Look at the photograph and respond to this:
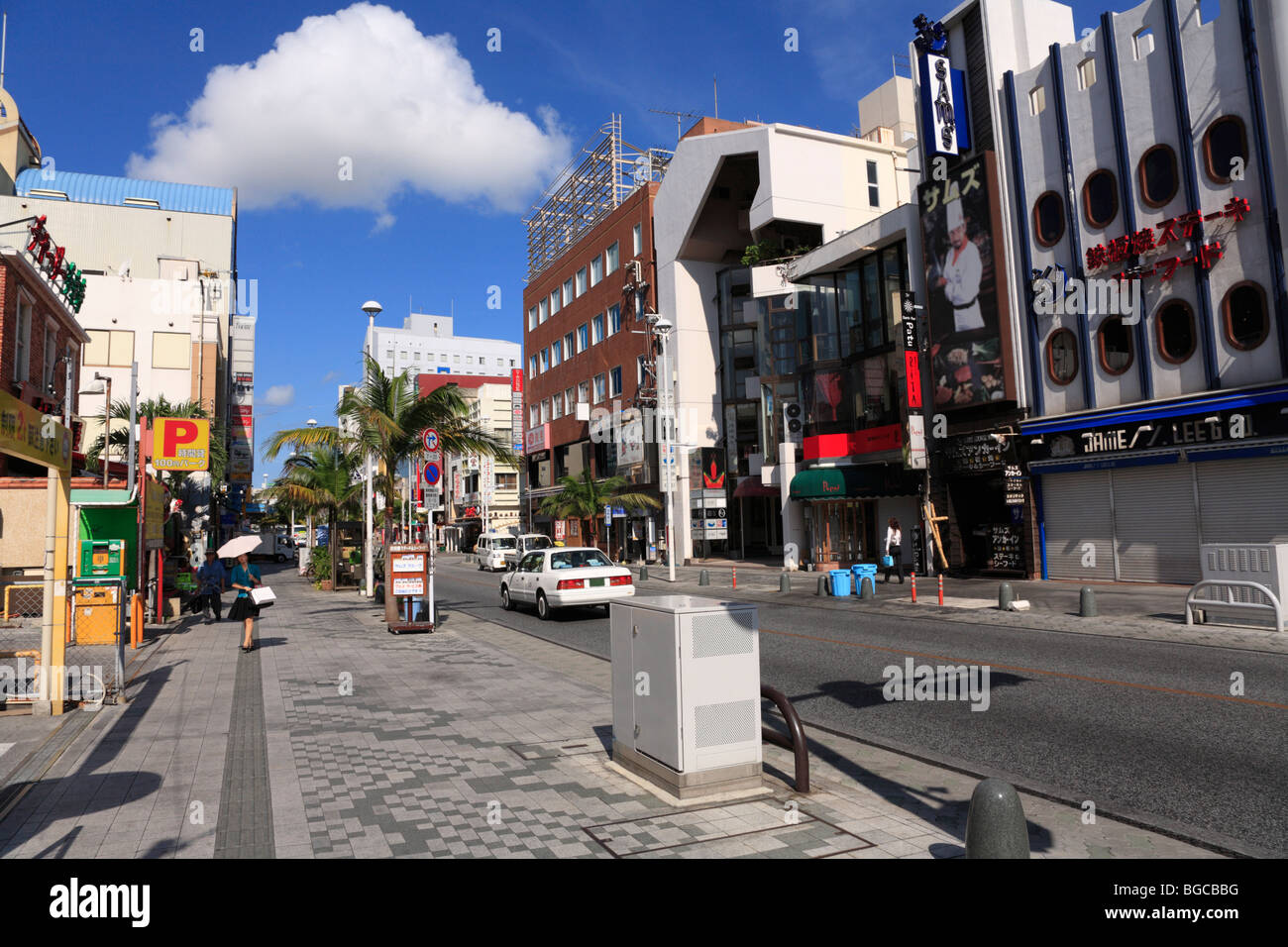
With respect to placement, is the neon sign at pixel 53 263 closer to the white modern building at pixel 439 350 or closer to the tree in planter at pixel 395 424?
the tree in planter at pixel 395 424

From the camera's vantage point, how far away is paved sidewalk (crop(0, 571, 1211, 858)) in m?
5.05

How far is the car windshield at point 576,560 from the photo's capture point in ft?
64.0

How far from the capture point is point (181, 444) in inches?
857

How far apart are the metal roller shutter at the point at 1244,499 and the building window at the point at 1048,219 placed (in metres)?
7.78

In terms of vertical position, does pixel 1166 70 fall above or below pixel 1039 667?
above

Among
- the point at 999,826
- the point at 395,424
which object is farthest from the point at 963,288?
the point at 999,826

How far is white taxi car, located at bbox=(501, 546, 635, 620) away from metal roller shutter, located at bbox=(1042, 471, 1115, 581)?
41.5 ft

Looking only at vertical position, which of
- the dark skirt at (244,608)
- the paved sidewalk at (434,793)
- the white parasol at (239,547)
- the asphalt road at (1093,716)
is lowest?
the asphalt road at (1093,716)

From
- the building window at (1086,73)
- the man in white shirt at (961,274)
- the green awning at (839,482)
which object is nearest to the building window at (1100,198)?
the building window at (1086,73)

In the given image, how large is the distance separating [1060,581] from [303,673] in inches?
786

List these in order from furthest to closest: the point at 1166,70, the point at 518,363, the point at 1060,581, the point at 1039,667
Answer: the point at 518,363
the point at 1060,581
the point at 1166,70
the point at 1039,667
